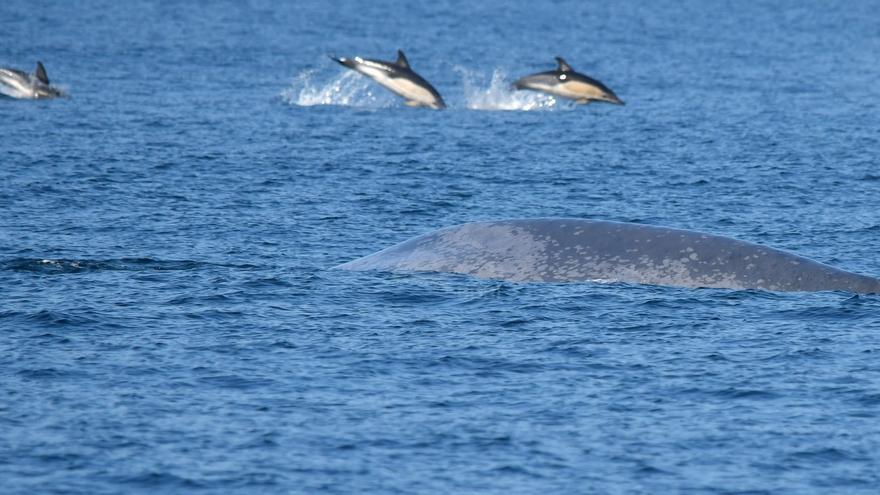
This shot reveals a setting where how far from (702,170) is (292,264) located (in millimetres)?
13407

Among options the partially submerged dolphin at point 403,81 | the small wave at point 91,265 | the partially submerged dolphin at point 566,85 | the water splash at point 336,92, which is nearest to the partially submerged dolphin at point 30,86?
the water splash at point 336,92

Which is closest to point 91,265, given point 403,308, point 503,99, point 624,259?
point 403,308

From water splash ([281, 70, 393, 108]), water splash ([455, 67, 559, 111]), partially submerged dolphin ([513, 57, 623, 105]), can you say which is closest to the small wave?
partially submerged dolphin ([513, 57, 623, 105])

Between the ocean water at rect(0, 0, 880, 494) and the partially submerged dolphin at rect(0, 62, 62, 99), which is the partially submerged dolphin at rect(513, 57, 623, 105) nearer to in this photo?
the ocean water at rect(0, 0, 880, 494)

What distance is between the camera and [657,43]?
251 feet

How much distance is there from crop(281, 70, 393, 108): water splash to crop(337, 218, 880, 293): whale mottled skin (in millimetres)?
26104

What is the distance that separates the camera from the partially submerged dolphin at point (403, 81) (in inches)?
1759

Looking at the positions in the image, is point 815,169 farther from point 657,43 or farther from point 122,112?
point 657,43

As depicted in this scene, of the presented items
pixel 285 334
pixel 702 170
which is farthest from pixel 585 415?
pixel 702 170

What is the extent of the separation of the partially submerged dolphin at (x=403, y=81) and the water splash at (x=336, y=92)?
146 centimetres

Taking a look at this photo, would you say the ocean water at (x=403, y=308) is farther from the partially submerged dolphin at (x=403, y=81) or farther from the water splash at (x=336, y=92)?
the partially submerged dolphin at (x=403, y=81)

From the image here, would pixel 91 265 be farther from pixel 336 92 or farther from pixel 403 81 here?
pixel 336 92

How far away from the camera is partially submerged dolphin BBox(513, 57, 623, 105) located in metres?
44.6

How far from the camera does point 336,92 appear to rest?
49875 millimetres
